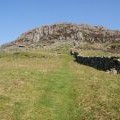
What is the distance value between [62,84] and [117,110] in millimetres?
11068

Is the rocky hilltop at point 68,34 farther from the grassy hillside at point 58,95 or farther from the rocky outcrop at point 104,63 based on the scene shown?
the grassy hillside at point 58,95

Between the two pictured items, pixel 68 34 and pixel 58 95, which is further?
pixel 68 34

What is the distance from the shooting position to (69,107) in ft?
109

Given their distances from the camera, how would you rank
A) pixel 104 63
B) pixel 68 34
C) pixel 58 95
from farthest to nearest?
pixel 68 34
pixel 104 63
pixel 58 95

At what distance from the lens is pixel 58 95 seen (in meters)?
37.0

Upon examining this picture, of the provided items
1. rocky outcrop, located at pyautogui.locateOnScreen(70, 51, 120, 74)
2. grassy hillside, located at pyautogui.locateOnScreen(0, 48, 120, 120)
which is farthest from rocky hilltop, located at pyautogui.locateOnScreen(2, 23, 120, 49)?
grassy hillside, located at pyautogui.locateOnScreen(0, 48, 120, 120)

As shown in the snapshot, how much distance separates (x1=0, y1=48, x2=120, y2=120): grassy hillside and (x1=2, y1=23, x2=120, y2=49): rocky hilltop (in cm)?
12036

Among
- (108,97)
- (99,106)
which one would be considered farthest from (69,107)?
(108,97)

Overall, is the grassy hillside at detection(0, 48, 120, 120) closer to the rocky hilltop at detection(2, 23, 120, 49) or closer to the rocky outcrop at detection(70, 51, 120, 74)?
the rocky outcrop at detection(70, 51, 120, 74)

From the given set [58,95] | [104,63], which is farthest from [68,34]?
[58,95]

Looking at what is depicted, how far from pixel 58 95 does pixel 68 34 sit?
143458 mm

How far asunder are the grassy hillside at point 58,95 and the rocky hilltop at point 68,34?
395 ft

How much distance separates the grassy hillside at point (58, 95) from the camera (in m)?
31.6

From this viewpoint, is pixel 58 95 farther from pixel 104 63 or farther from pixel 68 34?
pixel 68 34
